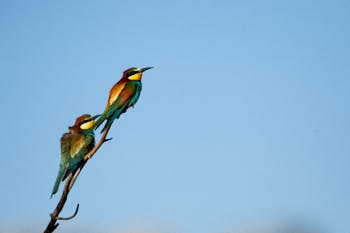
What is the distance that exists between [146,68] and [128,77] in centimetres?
20

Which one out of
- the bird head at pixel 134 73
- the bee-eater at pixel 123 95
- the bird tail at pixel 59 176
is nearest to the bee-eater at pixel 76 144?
the bird tail at pixel 59 176

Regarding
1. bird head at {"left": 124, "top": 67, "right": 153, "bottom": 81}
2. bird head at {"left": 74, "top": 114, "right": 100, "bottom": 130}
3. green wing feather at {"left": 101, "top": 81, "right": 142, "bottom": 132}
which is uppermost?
bird head at {"left": 124, "top": 67, "right": 153, "bottom": 81}

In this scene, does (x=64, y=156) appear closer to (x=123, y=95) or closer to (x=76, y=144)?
(x=76, y=144)

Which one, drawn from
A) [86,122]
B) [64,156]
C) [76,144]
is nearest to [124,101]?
Result: [86,122]

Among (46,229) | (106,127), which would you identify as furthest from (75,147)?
(46,229)

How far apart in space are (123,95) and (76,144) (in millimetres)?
602

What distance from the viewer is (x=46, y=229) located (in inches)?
118

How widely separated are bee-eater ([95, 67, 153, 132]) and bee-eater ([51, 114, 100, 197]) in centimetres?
14

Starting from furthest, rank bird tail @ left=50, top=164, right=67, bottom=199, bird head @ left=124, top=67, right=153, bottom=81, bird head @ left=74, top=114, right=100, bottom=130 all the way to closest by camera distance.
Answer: bird head @ left=124, top=67, right=153, bottom=81, bird head @ left=74, top=114, right=100, bottom=130, bird tail @ left=50, top=164, right=67, bottom=199

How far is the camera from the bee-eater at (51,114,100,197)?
3797mm

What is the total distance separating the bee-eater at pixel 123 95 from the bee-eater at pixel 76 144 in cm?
14

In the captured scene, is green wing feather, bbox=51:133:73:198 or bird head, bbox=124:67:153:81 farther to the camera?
bird head, bbox=124:67:153:81

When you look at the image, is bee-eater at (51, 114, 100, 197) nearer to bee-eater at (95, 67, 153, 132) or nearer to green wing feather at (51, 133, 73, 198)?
green wing feather at (51, 133, 73, 198)

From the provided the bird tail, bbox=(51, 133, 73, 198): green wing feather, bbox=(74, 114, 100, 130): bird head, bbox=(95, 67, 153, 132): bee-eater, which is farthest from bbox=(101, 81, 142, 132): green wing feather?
the bird tail
